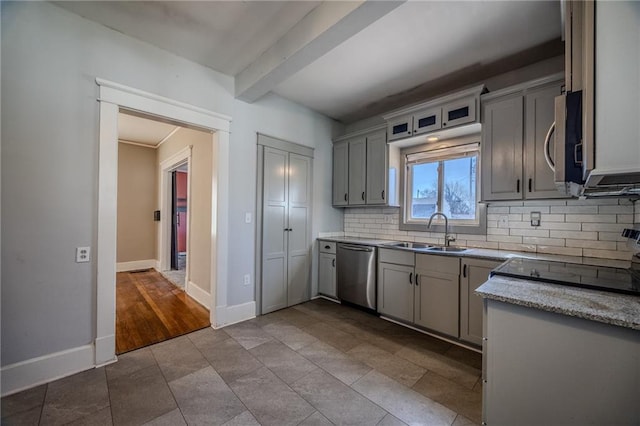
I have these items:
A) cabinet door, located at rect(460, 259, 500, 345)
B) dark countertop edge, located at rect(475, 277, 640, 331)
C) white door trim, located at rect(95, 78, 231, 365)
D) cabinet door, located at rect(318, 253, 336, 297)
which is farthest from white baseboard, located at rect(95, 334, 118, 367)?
cabinet door, located at rect(460, 259, 500, 345)

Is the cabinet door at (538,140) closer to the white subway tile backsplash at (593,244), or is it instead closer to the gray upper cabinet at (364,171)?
the white subway tile backsplash at (593,244)

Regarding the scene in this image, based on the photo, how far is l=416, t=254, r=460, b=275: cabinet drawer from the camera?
2447 millimetres

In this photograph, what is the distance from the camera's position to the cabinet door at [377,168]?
11.3 feet

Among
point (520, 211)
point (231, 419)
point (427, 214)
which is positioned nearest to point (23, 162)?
point (231, 419)

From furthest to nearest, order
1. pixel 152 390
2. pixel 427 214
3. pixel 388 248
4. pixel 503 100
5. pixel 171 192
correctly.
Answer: pixel 171 192 < pixel 427 214 < pixel 388 248 < pixel 503 100 < pixel 152 390

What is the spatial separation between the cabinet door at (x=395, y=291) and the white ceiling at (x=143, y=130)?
151 inches

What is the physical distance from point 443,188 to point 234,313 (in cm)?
287

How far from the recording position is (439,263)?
255 centimetres

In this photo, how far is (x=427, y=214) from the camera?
3404 millimetres

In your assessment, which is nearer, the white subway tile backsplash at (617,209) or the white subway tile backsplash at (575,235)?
the white subway tile backsplash at (617,209)

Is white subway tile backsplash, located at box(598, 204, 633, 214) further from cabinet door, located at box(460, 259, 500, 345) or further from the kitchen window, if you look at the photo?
cabinet door, located at box(460, 259, 500, 345)

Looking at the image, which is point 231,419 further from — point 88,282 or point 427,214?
point 427,214

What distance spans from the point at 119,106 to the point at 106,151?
41cm

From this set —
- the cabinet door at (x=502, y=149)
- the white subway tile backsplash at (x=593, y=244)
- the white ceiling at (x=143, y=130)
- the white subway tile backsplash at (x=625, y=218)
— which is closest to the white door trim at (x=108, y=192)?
the white ceiling at (x=143, y=130)
